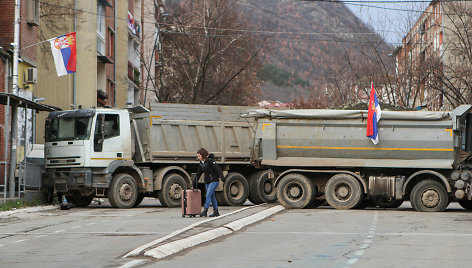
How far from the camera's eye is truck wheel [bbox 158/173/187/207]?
86.4 ft

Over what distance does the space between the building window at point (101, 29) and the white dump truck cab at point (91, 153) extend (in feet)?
68.3

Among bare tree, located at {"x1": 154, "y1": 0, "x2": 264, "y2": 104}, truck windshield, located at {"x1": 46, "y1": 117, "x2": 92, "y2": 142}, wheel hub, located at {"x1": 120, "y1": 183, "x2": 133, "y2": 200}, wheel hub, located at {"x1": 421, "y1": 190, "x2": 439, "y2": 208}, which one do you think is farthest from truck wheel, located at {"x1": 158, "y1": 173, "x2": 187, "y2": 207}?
bare tree, located at {"x1": 154, "y1": 0, "x2": 264, "y2": 104}

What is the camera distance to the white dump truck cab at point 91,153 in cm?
2544

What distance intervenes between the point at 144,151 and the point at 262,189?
14.0 ft

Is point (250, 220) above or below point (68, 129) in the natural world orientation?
below

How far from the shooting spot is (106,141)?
25656mm

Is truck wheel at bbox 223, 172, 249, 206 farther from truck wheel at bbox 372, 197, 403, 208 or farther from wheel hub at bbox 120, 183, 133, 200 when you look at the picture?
truck wheel at bbox 372, 197, 403, 208

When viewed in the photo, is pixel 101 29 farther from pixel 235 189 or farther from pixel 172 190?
pixel 172 190

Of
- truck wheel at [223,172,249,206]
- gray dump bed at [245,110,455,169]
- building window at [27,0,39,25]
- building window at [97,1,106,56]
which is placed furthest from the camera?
building window at [97,1,106,56]

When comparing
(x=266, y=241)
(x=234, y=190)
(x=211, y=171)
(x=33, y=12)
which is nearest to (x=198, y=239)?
(x=266, y=241)

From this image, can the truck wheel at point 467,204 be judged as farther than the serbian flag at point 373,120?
Yes

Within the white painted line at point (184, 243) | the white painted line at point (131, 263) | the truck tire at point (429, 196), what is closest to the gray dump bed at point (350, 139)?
the truck tire at point (429, 196)

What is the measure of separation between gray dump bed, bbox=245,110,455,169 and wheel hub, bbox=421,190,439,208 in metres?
0.77

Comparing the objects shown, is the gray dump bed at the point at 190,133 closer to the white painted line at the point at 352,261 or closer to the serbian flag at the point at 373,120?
the serbian flag at the point at 373,120
